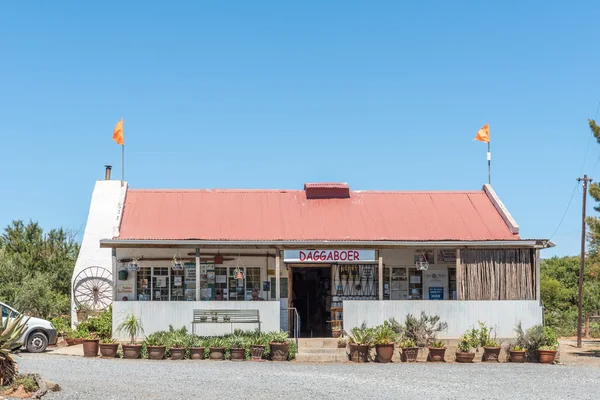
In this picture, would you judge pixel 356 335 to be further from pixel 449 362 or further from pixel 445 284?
pixel 445 284

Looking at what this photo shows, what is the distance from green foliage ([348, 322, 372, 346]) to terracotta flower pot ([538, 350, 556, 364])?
421 cm

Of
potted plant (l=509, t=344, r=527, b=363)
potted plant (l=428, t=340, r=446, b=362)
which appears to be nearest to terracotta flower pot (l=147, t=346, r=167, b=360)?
potted plant (l=428, t=340, r=446, b=362)

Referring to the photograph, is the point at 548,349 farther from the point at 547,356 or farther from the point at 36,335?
the point at 36,335

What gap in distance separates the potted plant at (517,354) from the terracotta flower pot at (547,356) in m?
0.38

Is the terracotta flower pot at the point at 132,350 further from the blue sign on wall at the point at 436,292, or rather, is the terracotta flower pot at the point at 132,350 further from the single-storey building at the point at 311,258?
the blue sign on wall at the point at 436,292

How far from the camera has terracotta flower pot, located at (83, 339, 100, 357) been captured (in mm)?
18875

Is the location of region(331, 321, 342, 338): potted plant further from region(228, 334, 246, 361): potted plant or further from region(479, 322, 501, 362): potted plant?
region(479, 322, 501, 362): potted plant

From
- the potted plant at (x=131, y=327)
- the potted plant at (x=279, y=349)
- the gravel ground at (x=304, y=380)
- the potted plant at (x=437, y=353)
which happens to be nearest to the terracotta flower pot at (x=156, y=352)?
the gravel ground at (x=304, y=380)

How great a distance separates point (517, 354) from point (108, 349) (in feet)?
32.3

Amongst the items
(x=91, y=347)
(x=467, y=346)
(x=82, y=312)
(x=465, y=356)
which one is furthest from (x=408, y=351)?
(x=82, y=312)

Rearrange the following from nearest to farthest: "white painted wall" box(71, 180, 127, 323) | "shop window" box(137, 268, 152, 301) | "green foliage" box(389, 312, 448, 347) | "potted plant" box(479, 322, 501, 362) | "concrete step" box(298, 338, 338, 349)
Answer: "potted plant" box(479, 322, 501, 362) < "green foliage" box(389, 312, 448, 347) < "concrete step" box(298, 338, 338, 349) < "shop window" box(137, 268, 152, 301) < "white painted wall" box(71, 180, 127, 323)

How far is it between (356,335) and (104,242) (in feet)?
22.3

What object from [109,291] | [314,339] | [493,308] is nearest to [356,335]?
[314,339]

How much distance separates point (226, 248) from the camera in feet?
Answer: 71.4
